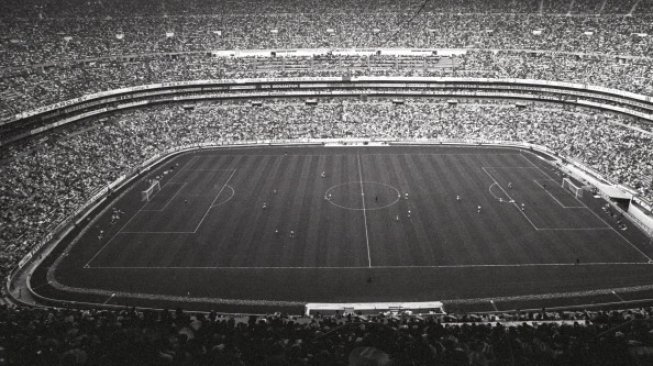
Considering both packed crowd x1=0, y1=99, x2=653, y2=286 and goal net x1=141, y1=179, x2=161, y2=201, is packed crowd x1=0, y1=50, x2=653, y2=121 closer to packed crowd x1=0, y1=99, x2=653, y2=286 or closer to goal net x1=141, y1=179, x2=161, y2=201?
packed crowd x1=0, y1=99, x2=653, y2=286

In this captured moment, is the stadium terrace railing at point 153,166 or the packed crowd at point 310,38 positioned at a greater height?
the packed crowd at point 310,38

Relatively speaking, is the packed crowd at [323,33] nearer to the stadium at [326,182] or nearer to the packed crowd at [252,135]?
the stadium at [326,182]

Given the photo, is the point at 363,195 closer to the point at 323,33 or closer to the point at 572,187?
the point at 572,187

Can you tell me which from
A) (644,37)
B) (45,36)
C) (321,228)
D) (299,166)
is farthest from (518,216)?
(45,36)

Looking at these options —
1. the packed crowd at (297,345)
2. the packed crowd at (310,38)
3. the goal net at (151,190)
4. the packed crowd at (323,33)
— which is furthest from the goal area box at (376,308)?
the packed crowd at (323,33)

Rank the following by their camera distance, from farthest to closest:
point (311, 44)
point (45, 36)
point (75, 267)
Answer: point (311, 44) < point (45, 36) < point (75, 267)

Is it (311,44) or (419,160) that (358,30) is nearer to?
(311,44)

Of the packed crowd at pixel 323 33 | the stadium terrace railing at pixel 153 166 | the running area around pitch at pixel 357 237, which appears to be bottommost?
the running area around pitch at pixel 357 237
